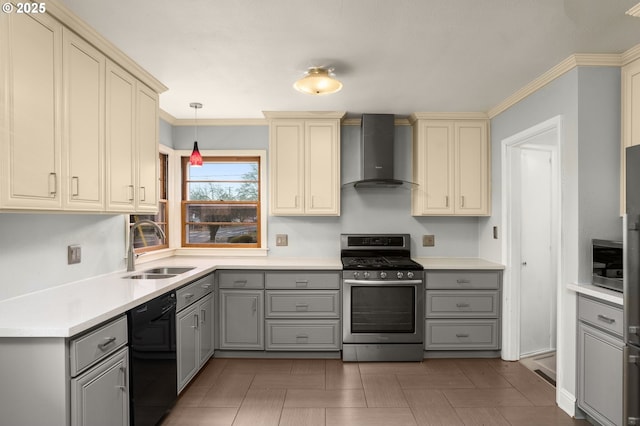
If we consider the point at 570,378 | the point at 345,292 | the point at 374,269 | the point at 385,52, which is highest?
the point at 385,52

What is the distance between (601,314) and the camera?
2.17 metres

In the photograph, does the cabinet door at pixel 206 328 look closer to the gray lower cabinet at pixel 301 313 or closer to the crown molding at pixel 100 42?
the gray lower cabinet at pixel 301 313

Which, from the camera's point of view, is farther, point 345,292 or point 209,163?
point 209,163

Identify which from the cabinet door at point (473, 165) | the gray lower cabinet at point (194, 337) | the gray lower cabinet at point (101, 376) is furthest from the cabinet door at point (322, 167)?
the gray lower cabinet at point (101, 376)

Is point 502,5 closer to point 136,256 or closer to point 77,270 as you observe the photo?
point 77,270

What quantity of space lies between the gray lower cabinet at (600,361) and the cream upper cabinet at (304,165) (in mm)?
2221

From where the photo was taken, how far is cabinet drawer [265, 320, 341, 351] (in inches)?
131

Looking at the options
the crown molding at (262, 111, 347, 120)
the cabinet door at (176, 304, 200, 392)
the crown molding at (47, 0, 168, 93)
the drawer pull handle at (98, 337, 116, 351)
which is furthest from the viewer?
the crown molding at (262, 111, 347, 120)

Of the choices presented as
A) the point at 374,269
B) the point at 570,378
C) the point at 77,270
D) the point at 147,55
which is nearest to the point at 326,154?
the point at 374,269

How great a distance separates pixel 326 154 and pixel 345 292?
4.62ft

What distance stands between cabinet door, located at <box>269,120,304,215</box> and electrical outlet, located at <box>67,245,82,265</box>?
1.72 meters

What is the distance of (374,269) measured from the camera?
3.29 m

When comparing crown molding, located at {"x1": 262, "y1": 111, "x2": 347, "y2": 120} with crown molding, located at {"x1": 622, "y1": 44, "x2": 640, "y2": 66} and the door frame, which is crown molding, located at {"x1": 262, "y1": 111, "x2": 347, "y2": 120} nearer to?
the door frame

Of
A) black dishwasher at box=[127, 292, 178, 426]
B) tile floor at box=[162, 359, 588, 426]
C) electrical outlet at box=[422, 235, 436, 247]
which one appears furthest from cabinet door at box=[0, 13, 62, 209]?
electrical outlet at box=[422, 235, 436, 247]
